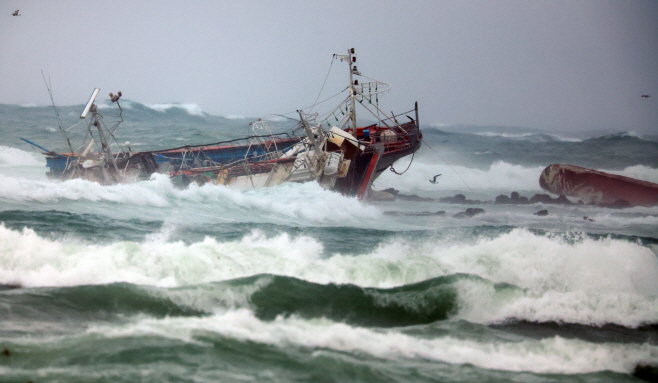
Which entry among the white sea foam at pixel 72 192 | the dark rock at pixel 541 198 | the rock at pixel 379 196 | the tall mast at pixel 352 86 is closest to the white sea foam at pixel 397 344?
the white sea foam at pixel 72 192

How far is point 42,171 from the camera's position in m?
8.38

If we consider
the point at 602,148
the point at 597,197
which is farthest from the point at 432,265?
the point at 602,148

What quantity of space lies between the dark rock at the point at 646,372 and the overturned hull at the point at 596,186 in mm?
7266

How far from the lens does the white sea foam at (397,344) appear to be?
361 centimetres

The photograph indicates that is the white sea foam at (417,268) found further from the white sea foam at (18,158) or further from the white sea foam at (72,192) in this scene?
the white sea foam at (18,158)

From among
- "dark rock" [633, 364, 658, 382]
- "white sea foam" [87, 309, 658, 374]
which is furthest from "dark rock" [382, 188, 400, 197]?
"dark rock" [633, 364, 658, 382]

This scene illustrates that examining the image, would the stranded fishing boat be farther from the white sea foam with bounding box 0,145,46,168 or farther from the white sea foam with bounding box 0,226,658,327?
the white sea foam with bounding box 0,226,658,327

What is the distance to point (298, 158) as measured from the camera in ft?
33.9

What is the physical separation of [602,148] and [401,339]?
35.6ft

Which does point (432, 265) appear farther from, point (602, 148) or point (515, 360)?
point (602, 148)

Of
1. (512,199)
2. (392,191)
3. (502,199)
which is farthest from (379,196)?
(512,199)

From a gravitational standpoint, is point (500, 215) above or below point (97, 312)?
above

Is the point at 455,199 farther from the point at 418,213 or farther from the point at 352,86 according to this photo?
the point at 352,86

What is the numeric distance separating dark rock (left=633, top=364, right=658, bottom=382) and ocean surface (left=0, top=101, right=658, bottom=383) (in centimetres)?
7
